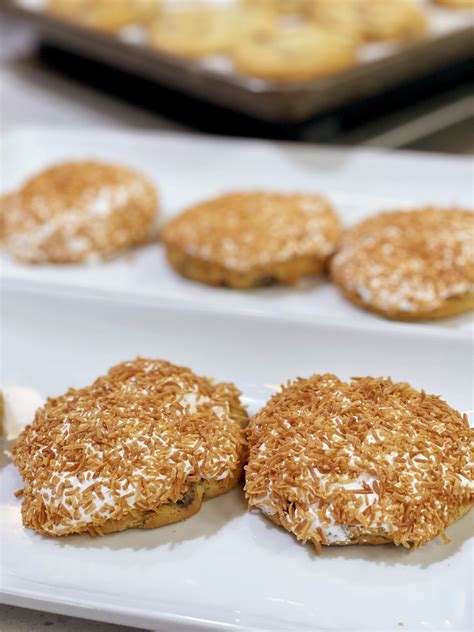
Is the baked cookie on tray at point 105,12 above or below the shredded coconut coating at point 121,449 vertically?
above

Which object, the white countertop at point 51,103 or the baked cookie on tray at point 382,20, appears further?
the white countertop at point 51,103

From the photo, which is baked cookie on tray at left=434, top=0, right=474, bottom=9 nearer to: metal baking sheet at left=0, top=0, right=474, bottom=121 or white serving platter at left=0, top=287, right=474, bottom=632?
metal baking sheet at left=0, top=0, right=474, bottom=121

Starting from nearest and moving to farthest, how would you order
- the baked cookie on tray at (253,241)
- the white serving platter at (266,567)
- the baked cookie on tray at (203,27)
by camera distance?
1. the white serving platter at (266,567)
2. the baked cookie on tray at (253,241)
3. the baked cookie on tray at (203,27)

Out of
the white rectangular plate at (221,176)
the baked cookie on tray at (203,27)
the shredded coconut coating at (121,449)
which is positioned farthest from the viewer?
the baked cookie on tray at (203,27)

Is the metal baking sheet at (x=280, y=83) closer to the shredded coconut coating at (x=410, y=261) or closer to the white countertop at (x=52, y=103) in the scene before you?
the white countertop at (x=52, y=103)

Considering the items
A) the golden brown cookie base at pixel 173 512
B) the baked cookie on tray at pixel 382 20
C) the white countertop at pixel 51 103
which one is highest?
the baked cookie on tray at pixel 382 20

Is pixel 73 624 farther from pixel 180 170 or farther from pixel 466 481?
pixel 180 170

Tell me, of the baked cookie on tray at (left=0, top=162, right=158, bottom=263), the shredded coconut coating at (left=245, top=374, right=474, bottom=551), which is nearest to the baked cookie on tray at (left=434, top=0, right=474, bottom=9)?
the baked cookie on tray at (left=0, top=162, right=158, bottom=263)

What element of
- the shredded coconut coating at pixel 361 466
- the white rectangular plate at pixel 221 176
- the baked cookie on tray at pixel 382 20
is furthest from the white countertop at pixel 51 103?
the shredded coconut coating at pixel 361 466
